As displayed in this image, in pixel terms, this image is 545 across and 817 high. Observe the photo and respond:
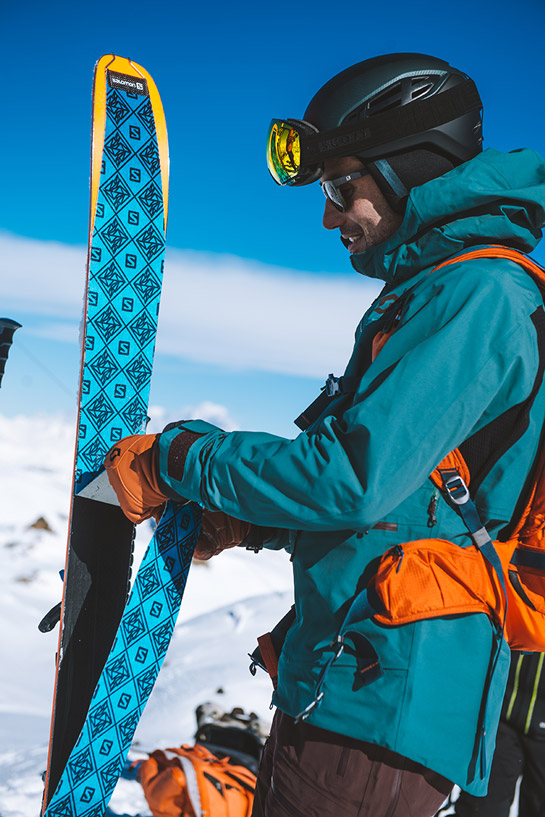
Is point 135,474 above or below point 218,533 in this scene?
above

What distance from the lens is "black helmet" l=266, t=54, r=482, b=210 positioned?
1.40m

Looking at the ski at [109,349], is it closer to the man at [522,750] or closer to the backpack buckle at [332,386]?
the backpack buckle at [332,386]

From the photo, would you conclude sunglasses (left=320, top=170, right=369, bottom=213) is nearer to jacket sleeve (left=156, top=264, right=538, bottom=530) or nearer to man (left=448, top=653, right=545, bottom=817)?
jacket sleeve (left=156, top=264, right=538, bottom=530)

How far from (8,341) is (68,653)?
0.94m

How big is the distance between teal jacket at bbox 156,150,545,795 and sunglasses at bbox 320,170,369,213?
7.3 inches

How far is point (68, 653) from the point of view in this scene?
2.00m

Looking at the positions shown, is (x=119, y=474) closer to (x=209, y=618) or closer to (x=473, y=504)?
(x=473, y=504)

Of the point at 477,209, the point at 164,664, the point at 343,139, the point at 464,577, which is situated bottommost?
the point at 164,664

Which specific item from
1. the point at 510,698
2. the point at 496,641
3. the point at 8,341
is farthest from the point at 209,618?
the point at 496,641

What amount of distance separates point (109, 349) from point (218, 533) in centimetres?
68

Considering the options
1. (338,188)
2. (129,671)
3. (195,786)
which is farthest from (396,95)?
(195,786)

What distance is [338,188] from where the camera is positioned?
148cm

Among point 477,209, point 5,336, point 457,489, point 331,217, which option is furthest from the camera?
point 5,336

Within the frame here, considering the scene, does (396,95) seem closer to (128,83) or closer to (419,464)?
(419,464)
